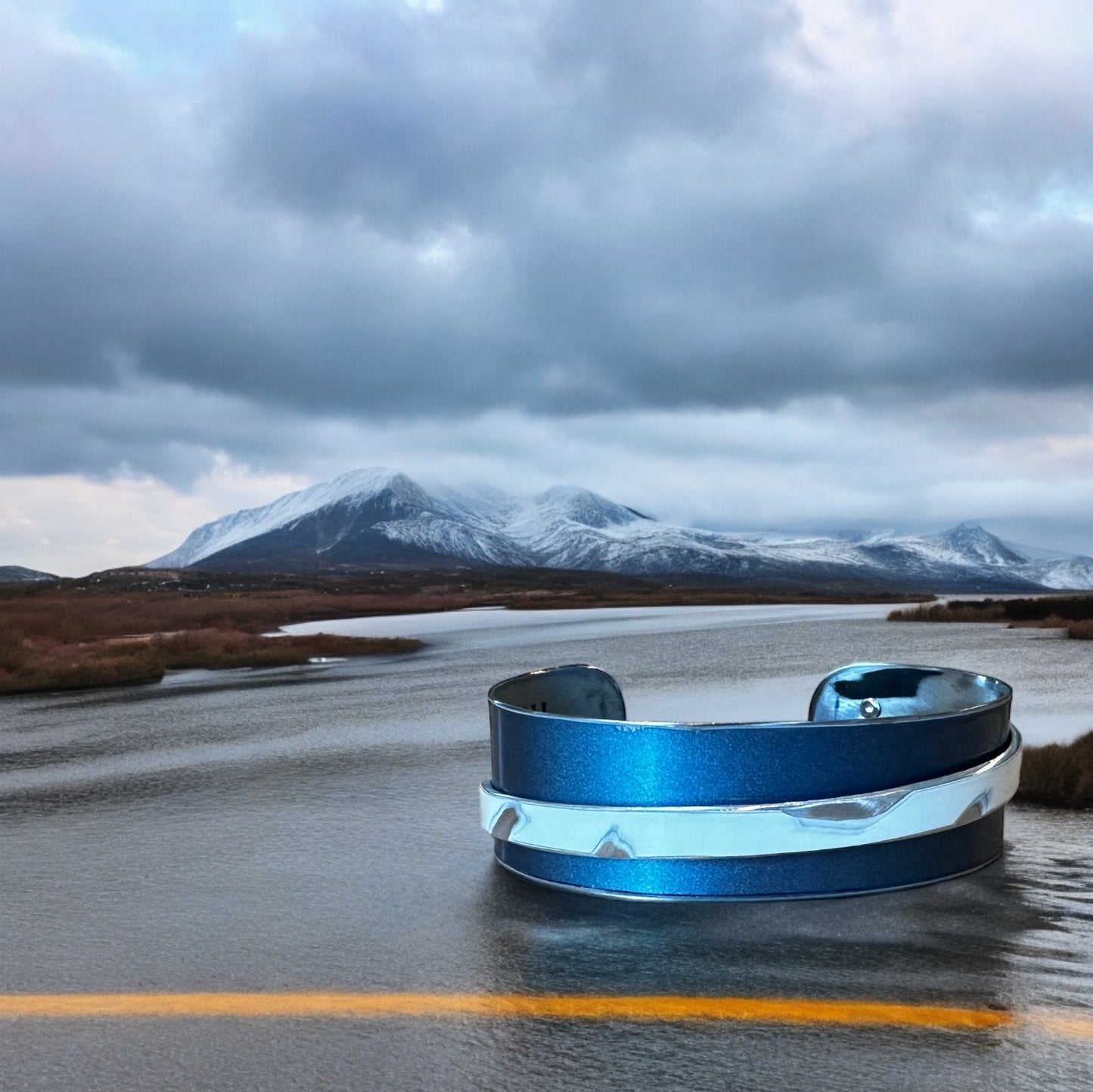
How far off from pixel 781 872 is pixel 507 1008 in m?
1.48

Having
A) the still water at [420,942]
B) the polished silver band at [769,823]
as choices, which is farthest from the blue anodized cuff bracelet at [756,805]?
the still water at [420,942]

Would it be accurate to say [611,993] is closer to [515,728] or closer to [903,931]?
[903,931]

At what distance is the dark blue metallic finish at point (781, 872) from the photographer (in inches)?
177

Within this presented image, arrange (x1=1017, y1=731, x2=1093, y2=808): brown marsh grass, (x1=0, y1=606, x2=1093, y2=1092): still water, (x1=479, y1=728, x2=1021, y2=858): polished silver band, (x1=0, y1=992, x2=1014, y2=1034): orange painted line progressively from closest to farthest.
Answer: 1. (x1=0, y1=606, x2=1093, y2=1092): still water
2. (x1=0, y1=992, x2=1014, y2=1034): orange painted line
3. (x1=479, y1=728, x2=1021, y2=858): polished silver band
4. (x1=1017, y1=731, x2=1093, y2=808): brown marsh grass

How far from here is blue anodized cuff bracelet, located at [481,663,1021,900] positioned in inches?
176

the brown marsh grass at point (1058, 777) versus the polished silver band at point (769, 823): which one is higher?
the polished silver band at point (769, 823)

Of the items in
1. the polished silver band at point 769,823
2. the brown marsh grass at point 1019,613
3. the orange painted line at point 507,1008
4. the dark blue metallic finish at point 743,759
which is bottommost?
the brown marsh grass at point 1019,613

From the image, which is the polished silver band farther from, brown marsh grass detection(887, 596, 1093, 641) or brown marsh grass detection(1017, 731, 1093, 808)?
brown marsh grass detection(887, 596, 1093, 641)

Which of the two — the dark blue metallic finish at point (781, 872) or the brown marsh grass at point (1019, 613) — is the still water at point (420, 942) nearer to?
the dark blue metallic finish at point (781, 872)

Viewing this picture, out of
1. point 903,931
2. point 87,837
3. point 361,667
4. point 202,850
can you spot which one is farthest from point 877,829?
point 361,667

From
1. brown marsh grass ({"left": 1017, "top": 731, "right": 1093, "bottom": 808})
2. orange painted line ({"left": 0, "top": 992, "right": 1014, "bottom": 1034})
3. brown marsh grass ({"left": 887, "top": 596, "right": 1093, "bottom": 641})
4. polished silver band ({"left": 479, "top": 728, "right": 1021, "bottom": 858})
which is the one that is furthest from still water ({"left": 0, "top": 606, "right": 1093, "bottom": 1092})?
brown marsh grass ({"left": 887, "top": 596, "right": 1093, "bottom": 641})

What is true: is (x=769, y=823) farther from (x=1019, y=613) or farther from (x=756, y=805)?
(x=1019, y=613)

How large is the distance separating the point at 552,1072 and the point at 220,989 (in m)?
1.43

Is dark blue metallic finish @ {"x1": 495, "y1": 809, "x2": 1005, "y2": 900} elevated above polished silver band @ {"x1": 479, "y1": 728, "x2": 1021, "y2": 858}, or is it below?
below
